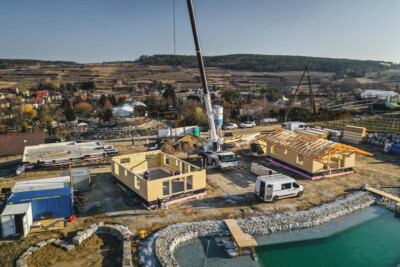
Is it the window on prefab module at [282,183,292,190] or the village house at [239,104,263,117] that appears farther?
the village house at [239,104,263,117]

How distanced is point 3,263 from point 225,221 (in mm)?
10056

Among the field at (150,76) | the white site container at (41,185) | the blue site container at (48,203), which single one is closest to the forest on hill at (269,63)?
the field at (150,76)

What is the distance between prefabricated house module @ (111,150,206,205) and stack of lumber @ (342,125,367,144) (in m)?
22.5

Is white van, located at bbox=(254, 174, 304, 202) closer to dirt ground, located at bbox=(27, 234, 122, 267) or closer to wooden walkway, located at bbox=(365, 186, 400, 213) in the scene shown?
wooden walkway, located at bbox=(365, 186, 400, 213)

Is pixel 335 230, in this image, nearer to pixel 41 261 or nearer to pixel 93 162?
pixel 41 261

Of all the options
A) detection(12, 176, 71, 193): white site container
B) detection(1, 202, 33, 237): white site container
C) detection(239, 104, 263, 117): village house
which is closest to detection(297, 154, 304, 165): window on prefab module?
detection(12, 176, 71, 193): white site container

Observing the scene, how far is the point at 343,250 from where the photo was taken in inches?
532

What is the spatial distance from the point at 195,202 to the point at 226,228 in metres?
3.49

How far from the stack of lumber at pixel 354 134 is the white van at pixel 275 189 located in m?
18.4

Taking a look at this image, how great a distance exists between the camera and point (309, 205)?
17.1 meters

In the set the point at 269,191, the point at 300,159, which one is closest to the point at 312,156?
the point at 300,159

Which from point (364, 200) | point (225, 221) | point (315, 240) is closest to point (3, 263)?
point (225, 221)

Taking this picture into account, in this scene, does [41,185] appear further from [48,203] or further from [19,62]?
[19,62]

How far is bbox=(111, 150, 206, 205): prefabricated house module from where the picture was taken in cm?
1633
